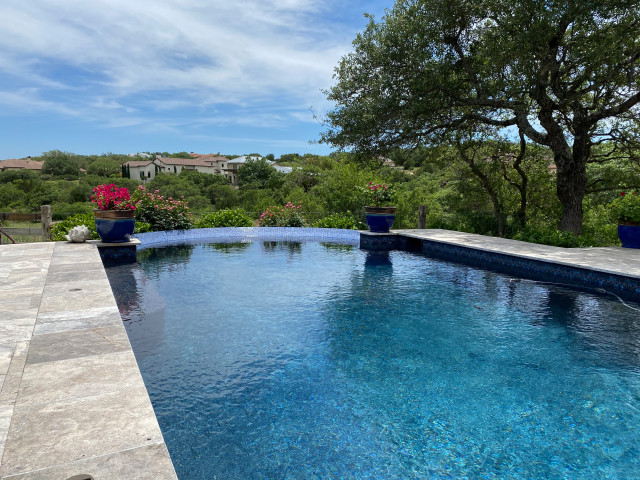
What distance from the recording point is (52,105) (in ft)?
295

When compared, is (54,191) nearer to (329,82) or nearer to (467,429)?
(329,82)

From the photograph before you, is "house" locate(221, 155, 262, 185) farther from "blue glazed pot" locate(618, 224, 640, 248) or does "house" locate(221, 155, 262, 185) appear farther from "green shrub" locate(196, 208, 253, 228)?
"blue glazed pot" locate(618, 224, 640, 248)

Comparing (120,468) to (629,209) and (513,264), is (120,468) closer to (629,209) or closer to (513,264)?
(513,264)

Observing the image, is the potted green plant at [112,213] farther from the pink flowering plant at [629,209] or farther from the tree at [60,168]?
the tree at [60,168]

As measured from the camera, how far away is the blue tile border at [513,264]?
6.32 meters

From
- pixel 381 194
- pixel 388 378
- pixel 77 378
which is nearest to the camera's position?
pixel 77 378

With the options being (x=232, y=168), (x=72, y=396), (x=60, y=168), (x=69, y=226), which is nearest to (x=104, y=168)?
(x=60, y=168)

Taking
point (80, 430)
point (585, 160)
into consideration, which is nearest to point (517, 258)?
point (585, 160)

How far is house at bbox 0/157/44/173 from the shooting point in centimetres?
8410

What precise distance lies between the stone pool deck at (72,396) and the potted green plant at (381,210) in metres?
7.69

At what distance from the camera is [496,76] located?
31.4 feet

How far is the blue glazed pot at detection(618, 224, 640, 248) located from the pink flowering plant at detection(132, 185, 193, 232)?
37.8ft

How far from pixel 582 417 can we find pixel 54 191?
71066 millimetres

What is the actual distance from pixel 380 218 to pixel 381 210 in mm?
222
